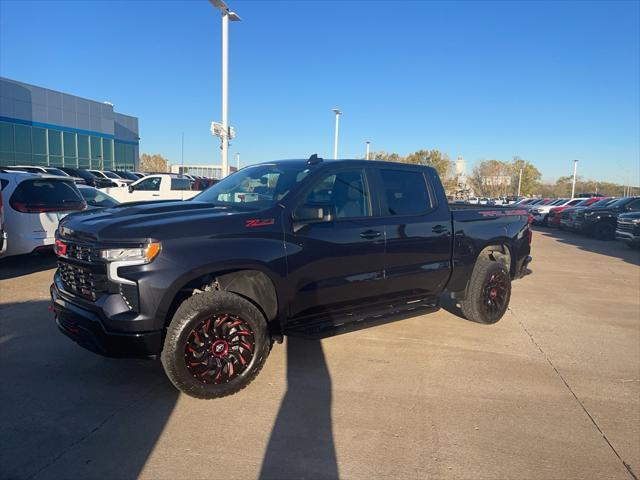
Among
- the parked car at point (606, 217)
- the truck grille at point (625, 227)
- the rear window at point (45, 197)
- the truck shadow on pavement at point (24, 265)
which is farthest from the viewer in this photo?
the parked car at point (606, 217)

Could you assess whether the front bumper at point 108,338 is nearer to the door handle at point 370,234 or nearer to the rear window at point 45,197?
the door handle at point 370,234

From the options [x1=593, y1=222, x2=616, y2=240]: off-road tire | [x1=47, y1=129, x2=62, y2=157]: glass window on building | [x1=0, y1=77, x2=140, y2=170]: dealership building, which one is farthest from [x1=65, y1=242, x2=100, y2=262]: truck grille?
[x1=47, y1=129, x2=62, y2=157]: glass window on building

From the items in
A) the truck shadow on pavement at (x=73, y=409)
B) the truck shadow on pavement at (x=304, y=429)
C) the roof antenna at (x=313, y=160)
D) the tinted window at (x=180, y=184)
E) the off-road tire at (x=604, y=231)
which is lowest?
the truck shadow on pavement at (x=73, y=409)

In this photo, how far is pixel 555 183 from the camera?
95688 mm

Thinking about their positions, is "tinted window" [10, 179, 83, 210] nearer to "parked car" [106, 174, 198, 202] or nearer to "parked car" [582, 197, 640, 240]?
"parked car" [106, 174, 198, 202]

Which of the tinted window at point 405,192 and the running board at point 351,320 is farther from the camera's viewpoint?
the tinted window at point 405,192

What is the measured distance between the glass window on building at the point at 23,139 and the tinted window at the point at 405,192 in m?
39.8

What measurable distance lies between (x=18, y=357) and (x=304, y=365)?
2.65 meters

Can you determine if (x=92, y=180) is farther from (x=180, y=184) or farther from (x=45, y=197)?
(x=45, y=197)

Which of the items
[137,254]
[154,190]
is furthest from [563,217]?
[137,254]

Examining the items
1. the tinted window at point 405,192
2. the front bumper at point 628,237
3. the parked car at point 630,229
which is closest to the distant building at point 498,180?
the parked car at point 630,229

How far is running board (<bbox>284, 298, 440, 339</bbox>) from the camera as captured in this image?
409cm

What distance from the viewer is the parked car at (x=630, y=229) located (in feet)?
43.0

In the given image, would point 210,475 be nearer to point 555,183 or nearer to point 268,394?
point 268,394
